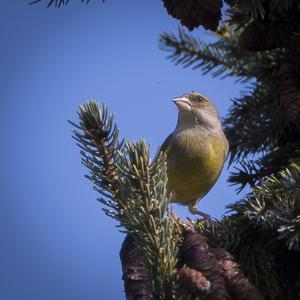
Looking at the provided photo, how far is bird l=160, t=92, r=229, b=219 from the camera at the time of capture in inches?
159

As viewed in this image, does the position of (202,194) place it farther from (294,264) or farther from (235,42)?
(294,264)

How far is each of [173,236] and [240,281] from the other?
23cm

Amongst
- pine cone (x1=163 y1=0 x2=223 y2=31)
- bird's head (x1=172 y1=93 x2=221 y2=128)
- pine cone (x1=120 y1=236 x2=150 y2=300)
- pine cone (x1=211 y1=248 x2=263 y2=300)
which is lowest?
pine cone (x1=211 y1=248 x2=263 y2=300)

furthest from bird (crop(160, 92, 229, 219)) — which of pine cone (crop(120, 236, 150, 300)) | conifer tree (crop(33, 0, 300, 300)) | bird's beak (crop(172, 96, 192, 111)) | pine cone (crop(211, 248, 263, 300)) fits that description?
pine cone (crop(211, 248, 263, 300))

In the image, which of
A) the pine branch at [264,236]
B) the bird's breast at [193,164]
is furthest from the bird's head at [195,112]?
the pine branch at [264,236]

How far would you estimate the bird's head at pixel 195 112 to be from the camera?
4684 millimetres

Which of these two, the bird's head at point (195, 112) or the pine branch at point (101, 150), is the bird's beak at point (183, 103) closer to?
the bird's head at point (195, 112)

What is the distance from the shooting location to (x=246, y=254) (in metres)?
2.01

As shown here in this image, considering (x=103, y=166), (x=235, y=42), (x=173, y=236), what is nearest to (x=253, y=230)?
(x=173, y=236)

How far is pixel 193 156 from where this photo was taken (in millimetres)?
4164

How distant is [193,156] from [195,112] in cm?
74

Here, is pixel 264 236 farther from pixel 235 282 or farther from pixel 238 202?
pixel 235 282

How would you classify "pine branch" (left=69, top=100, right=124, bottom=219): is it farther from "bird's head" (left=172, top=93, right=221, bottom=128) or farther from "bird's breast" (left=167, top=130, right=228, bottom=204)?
"bird's head" (left=172, top=93, right=221, bottom=128)

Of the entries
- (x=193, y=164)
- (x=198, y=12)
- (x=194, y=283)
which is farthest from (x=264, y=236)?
(x=193, y=164)
